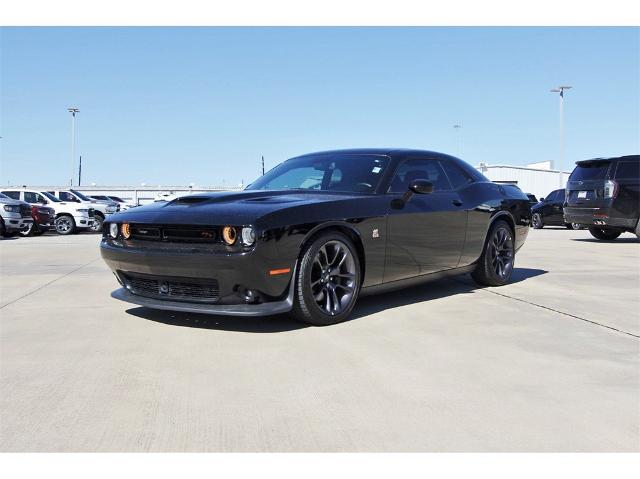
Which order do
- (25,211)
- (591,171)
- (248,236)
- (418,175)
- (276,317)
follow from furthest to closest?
(25,211), (591,171), (418,175), (276,317), (248,236)

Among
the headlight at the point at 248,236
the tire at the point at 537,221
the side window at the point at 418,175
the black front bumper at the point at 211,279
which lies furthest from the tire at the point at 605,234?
the headlight at the point at 248,236

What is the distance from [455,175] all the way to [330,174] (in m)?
1.43

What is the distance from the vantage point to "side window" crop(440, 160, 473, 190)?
6.02 metres

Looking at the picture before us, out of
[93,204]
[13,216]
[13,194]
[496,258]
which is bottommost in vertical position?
[13,216]

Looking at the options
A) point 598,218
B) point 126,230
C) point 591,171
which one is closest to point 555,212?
point 591,171

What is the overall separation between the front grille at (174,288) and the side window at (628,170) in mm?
10515

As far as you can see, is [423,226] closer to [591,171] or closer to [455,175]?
[455,175]

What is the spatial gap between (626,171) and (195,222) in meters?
10.7

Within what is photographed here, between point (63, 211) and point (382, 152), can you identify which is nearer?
point (382, 152)

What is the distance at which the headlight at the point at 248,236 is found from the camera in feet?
13.3

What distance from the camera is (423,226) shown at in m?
5.34

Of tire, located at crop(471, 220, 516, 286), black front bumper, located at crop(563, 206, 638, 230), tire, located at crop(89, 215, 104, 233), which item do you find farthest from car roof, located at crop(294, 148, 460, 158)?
tire, located at crop(89, 215, 104, 233)

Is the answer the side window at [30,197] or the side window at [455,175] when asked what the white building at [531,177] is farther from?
the side window at [455,175]
